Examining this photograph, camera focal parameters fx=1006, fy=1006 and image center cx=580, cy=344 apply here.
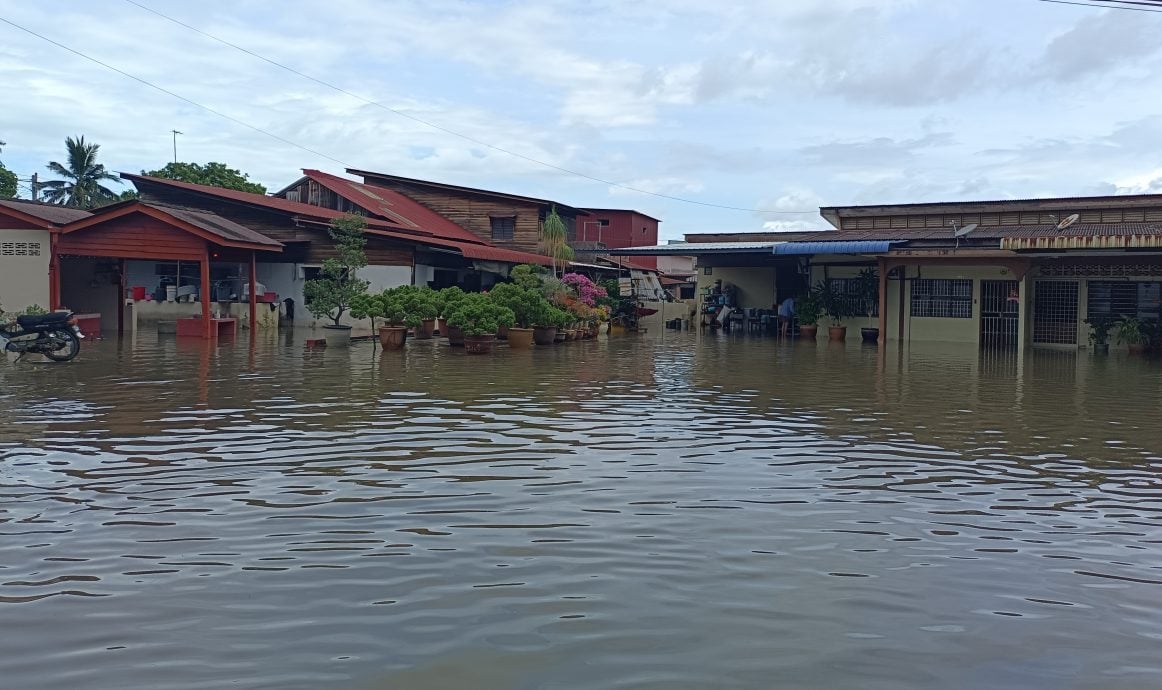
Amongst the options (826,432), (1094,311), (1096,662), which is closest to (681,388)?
(826,432)

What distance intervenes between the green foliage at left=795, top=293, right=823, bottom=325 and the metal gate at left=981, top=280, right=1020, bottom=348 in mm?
4237

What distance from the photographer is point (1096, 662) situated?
13.3ft

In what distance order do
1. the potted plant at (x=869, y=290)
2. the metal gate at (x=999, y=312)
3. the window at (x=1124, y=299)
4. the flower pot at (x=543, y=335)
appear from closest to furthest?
1. the flower pot at (x=543, y=335)
2. the window at (x=1124, y=299)
3. the metal gate at (x=999, y=312)
4. the potted plant at (x=869, y=290)

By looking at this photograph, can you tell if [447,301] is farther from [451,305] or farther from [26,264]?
[26,264]

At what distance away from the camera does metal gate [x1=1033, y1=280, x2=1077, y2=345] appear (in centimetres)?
2505

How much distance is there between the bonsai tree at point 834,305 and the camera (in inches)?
1091

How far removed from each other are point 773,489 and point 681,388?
678cm

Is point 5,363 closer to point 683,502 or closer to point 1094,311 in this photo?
point 683,502

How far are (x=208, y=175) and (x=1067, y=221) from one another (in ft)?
117

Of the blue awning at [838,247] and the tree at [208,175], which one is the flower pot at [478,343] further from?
the tree at [208,175]

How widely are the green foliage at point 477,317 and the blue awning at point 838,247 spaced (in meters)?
10.2

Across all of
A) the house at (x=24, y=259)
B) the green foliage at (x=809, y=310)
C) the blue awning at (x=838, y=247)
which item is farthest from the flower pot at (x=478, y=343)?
the green foliage at (x=809, y=310)

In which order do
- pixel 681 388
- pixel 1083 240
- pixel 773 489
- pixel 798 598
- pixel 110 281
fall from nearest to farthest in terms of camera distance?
pixel 798 598, pixel 773 489, pixel 681 388, pixel 1083 240, pixel 110 281

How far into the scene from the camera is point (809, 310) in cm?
2773
